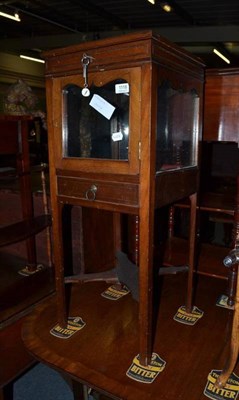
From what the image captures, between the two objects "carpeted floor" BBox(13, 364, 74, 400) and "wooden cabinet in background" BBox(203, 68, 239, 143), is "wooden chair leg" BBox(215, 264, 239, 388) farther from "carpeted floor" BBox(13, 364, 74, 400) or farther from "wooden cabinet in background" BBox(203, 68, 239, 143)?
"carpeted floor" BBox(13, 364, 74, 400)

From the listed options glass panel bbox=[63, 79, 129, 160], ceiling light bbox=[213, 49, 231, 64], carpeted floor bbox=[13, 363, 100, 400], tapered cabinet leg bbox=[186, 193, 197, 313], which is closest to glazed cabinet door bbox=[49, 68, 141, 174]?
glass panel bbox=[63, 79, 129, 160]

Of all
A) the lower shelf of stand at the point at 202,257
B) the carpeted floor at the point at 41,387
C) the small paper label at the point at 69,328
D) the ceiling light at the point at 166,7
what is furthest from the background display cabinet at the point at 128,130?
the ceiling light at the point at 166,7

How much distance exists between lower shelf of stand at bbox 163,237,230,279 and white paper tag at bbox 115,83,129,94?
82 centimetres

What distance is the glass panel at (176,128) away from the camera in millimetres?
971

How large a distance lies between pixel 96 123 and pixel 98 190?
0.22 metres

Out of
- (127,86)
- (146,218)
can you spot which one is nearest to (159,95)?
(127,86)

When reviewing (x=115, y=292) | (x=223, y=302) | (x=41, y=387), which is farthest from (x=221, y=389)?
(x=41, y=387)

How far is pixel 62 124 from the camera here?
1.03m

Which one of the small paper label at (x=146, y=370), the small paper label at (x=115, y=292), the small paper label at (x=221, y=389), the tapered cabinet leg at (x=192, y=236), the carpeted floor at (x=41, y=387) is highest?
the tapered cabinet leg at (x=192, y=236)

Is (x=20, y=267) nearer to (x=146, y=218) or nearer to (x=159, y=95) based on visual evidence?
(x=146, y=218)

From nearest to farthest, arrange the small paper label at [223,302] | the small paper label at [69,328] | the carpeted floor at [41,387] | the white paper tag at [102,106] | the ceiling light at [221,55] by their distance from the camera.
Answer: the white paper tag at [102,106], the small paper label at [69,328], the small paper label at [223,302], the carpeted floor at [41,387], the ceiling light at [221,55]

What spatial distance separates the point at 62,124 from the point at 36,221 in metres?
0.79

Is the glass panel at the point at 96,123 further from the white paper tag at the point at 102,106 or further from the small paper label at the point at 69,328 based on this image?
the small paper label at the point at 69,328

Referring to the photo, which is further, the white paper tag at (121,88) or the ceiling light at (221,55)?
the ceiling light at (221,55)
